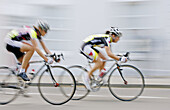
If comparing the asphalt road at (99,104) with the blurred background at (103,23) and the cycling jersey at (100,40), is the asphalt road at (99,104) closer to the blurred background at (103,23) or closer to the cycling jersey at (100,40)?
the cycling jersey at (100,40)

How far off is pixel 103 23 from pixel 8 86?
6.27 m

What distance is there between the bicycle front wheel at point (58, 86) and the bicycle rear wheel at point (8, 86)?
0.51 meters

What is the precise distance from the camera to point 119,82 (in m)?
6.88

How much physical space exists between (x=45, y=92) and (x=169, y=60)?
21.1 ft

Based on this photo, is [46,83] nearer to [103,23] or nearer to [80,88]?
[80,88]

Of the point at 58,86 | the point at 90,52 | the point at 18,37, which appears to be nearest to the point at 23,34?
the point at 18,37

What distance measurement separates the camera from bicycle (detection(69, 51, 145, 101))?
6.64m

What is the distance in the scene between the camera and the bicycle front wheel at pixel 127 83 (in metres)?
6.62

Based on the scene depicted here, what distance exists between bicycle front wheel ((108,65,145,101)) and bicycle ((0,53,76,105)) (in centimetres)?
97

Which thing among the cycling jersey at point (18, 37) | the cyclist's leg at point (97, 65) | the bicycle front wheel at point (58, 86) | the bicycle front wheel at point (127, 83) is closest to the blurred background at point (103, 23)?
the bicycle front wheel at point (127, 83)

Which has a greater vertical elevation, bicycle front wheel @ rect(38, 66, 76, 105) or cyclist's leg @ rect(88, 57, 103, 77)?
cyclist's leg @ rect(88, 57, 103, 77)

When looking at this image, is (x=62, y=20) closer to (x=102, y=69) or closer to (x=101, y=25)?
(x=101, y=25)

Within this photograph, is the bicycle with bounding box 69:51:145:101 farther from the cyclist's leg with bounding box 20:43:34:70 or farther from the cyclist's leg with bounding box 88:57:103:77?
the cyclist's leg with bounding box 20:43:34:70

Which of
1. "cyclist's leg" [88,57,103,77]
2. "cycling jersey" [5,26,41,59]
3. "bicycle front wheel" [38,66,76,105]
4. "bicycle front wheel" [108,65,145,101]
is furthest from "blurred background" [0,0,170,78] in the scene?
"cycling jersey" [5,26,41,59]
